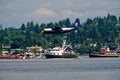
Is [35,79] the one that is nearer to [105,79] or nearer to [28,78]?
[28,78]

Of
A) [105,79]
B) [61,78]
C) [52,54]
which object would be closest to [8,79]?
[61,78]

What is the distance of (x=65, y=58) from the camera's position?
19850 cm

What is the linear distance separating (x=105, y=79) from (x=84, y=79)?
245 centimetres

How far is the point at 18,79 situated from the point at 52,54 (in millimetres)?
117657

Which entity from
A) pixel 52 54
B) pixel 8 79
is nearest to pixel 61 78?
pixel 8 79

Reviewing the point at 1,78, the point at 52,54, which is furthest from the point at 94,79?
the point at 52,54

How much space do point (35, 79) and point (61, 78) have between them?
317 centimetres

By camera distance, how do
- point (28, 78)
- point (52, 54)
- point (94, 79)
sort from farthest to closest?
point (52, 54), point (28, 78), point (94, 79)

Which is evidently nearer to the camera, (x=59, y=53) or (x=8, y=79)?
(x=8, y=79)

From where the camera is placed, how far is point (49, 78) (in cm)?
7938

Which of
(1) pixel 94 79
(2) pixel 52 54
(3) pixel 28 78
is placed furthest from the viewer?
(2) pixel 52 54

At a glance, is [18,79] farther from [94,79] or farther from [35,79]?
[94,79]

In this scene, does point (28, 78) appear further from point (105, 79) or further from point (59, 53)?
point (59, 53)

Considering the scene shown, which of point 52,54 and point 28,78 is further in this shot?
point 52,54
